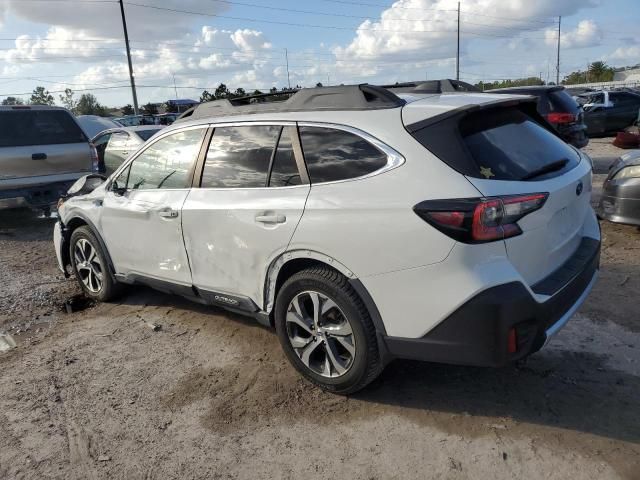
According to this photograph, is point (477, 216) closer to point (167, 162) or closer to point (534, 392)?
point (534, 392)

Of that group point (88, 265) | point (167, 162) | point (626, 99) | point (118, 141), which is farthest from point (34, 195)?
point (626, 99)

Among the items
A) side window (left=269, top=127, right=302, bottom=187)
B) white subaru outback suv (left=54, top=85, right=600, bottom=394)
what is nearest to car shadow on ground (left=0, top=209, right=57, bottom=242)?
white subaru outback suv (left=54, top=85, right=600, bottom=394)

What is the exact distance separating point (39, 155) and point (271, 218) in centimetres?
694

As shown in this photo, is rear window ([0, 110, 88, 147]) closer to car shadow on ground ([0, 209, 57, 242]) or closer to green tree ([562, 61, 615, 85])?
car shadow on ground ([0, 209, 57, 242])

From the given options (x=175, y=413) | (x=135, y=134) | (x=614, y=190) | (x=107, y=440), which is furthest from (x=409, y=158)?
(x=135, y=134)

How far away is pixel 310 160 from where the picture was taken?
132 inches

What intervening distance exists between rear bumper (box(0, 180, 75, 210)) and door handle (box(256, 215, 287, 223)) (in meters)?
6.68

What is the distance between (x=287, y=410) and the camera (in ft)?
10.9

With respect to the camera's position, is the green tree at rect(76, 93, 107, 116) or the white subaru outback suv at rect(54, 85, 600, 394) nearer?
the white subaru outback suv at rect(54, 85, 600, 394)

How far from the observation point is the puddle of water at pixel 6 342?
4473mm

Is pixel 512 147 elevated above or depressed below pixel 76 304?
above

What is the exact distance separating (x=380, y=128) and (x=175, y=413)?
6.94ft

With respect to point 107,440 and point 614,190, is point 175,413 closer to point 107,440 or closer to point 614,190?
point 107,440

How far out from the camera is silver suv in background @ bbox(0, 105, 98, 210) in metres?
8.53
